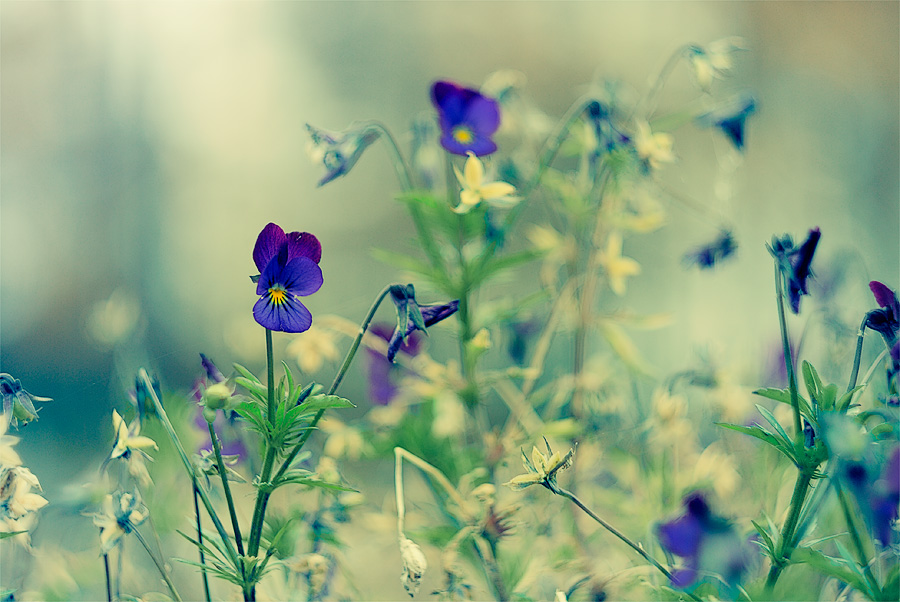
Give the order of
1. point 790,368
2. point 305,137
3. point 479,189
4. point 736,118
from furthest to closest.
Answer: point 305,137
point 736,118
point 479,189
point 790,368

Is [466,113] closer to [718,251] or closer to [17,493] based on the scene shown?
[718,251]

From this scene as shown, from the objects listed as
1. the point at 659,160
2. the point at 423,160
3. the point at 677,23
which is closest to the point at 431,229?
the point at 423,160

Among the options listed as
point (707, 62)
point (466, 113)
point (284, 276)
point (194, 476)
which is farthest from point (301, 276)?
point (707, 62)

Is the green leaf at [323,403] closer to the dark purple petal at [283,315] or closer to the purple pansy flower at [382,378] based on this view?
the dark purple petal at [283,315]

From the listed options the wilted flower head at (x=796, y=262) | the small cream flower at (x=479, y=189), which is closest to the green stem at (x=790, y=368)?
the wilted flower head at (x=796, y=262)

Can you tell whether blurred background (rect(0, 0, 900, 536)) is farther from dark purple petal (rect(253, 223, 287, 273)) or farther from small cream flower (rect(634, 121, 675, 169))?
dark purple petal (rect(253, 223, 287, 273))

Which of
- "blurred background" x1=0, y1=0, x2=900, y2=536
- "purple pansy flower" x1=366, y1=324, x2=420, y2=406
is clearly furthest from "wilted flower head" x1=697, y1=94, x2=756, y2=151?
"blurred background" x1=0, y1=0, x2=900, y2=536
